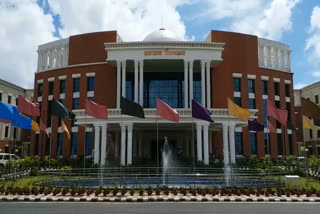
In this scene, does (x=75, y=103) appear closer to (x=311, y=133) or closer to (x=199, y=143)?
(x=199, y=143)

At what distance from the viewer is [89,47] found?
44.6m

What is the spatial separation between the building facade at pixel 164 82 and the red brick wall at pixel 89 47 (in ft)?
0.46

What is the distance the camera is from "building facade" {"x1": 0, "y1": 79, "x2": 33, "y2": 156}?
5525 centimetres

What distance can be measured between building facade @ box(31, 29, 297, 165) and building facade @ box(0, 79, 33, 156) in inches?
435

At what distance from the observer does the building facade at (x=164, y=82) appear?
3844cm

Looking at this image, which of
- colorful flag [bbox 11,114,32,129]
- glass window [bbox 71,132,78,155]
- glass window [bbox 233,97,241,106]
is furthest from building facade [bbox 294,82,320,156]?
colorful flag [bbox 11,114,32,129]

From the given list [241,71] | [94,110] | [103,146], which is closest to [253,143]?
[241,71]

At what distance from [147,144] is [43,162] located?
16.3m

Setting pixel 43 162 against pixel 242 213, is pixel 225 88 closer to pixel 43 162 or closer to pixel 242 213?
pixel 43 162

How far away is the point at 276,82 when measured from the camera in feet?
153

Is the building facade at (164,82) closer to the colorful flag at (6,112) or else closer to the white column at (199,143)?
the white column at (199,143)

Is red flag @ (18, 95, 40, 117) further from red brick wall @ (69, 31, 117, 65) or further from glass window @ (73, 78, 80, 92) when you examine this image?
glass window @ (73, 78, 80, 92)

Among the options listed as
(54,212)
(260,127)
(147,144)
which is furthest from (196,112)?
(147,144)

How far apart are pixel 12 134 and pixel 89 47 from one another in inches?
1002
